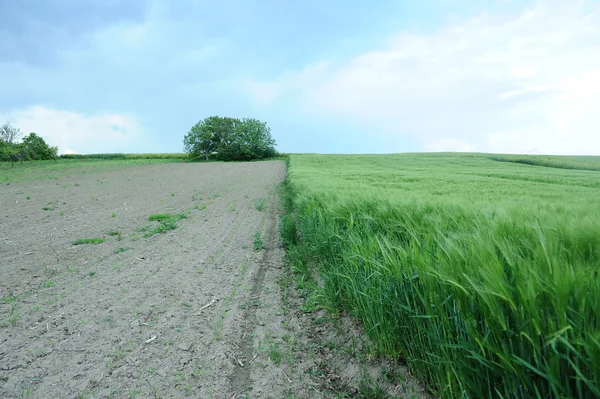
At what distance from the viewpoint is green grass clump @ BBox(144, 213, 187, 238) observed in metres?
7.93

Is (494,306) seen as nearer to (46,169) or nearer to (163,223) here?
(163,223)

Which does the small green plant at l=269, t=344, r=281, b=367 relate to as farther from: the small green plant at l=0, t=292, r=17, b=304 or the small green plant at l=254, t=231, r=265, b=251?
the small green plant at l=0, t=292, r=17, b=304

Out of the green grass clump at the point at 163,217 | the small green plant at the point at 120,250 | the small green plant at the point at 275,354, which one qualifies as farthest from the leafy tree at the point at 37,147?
the small green plant at the point at 275,354

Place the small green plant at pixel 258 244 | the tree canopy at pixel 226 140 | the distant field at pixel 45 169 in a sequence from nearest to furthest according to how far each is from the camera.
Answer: the small green plant at pixel 258 244 < the distant field at pixel 45 169 < the tree canopy at pixel 226 140

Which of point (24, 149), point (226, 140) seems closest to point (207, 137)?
point (226, 140)

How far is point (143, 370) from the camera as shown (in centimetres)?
293

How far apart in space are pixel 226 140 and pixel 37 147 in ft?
110

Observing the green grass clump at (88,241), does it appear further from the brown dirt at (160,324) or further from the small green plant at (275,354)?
the small green plant at (275,354)

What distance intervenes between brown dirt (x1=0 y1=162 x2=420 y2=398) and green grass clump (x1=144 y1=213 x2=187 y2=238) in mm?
367

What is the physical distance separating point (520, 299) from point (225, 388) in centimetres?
240

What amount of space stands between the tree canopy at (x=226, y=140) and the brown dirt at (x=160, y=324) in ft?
183

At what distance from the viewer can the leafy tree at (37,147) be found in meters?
53.9

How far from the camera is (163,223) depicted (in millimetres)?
8828

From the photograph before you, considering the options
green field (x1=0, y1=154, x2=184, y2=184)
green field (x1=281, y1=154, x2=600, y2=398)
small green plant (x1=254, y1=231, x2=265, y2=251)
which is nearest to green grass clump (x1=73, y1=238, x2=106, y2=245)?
small green plant (x1=254, y1=231, x2=265, y2=251)
